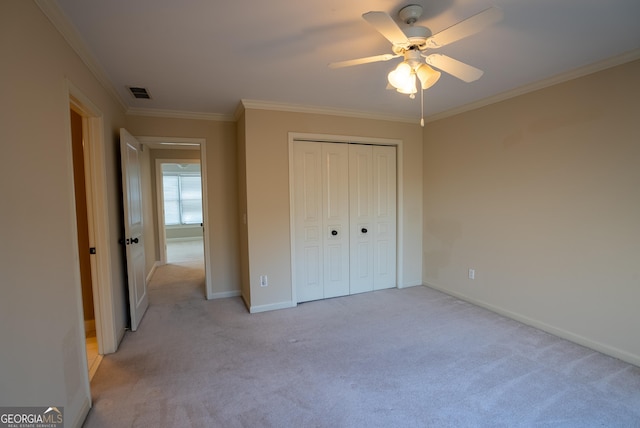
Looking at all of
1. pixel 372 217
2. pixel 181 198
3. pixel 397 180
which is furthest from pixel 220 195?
pixel 181 198

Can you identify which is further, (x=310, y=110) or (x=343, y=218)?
(x=343, y=218)

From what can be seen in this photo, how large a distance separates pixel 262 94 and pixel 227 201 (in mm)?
1572

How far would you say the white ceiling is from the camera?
172cm

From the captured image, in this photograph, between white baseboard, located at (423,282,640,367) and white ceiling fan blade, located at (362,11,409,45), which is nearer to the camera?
white ceiling fan blade, located at (362,11,409,45)

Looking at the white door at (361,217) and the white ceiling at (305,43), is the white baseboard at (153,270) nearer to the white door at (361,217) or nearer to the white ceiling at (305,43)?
the white ceiling at (305,43)

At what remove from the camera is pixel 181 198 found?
1012cm

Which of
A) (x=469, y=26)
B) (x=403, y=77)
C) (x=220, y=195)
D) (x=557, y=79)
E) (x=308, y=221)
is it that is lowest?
(x=308, y=221)

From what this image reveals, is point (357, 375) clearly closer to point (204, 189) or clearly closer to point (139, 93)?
point (204, 189)

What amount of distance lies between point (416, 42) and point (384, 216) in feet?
8.97

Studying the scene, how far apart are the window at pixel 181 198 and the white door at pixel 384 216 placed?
7460mm

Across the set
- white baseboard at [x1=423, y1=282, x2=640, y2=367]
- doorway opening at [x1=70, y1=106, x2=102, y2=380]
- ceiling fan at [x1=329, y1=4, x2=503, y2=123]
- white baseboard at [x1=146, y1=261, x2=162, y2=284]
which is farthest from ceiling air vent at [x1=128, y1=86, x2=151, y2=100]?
white baseboard at [x1=423, y1=282, x2=640, y2=367]

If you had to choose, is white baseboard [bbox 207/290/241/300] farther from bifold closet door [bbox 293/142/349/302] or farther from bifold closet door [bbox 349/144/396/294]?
bifold closet door [bbox 349/144/396/294]

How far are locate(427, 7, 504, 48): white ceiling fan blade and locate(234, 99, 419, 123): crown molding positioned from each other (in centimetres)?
208

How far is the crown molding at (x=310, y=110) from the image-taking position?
11.1 feet
